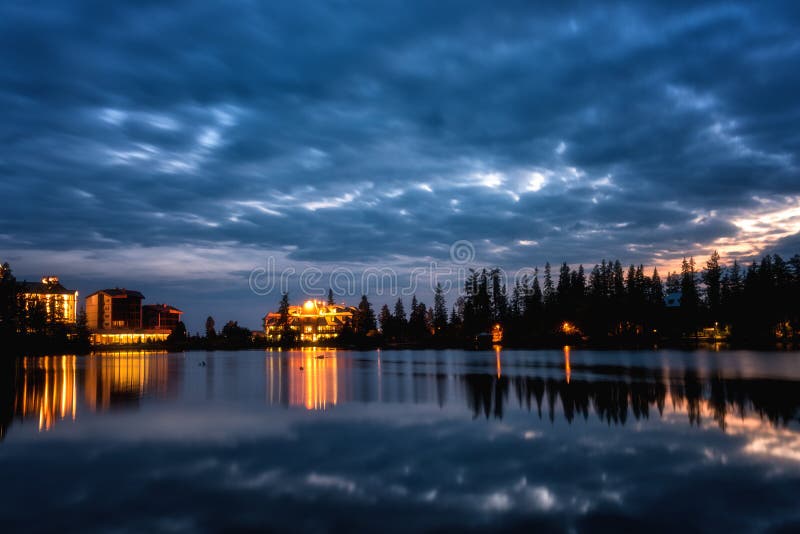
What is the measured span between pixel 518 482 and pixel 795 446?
8.64m

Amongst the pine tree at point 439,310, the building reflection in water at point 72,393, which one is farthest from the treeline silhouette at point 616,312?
the building reflection in water at point 72,393

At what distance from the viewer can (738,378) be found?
3388 cm

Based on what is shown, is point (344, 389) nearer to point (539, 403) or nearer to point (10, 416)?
point (539, 403)

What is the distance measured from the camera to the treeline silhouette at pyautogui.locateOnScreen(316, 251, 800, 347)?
104m

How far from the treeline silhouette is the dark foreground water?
87.1 meters

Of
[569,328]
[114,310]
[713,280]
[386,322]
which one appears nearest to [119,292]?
[114,310]

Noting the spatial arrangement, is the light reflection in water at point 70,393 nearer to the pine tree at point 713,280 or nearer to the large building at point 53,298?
the large building at point 53,298

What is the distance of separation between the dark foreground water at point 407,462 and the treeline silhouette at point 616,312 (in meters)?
87.1

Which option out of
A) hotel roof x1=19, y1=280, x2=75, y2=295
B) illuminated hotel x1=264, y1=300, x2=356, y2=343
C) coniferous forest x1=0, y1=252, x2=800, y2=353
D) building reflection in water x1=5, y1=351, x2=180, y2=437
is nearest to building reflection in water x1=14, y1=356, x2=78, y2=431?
building reflection in water x1=5, y1=351, x2=180, y2=437

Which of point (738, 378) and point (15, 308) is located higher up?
point (15, 308)

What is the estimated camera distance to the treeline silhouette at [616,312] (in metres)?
104

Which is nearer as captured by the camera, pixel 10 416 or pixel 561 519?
pixel 561 519

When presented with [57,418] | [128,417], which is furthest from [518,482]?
[57,418]

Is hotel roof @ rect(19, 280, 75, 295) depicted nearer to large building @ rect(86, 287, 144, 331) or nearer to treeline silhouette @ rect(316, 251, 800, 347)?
large building @ rect(86, 287, 144, 331)
